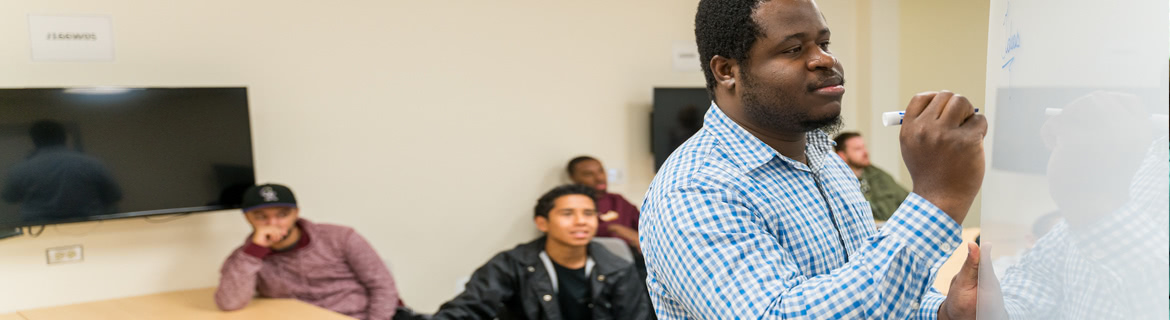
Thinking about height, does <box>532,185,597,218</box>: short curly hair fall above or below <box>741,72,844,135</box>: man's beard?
below

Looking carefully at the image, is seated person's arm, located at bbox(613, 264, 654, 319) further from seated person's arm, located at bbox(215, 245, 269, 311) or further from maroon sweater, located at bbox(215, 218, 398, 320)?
seated person's arm, located at bbox(215, 245, 269, 311)

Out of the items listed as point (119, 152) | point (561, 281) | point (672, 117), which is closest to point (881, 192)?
point (672, 117)

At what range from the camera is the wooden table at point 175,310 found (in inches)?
132

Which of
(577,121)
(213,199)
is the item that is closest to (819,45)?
(213,199)

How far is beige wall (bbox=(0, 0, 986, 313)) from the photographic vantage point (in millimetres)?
3740

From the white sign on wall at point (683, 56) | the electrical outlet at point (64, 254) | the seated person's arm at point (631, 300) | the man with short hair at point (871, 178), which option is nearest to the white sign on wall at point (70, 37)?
the electrical outlet at point (64, 254)

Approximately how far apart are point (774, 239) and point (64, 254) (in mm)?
3547

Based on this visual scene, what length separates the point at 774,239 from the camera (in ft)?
3.22

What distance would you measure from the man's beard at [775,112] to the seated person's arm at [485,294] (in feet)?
7.71

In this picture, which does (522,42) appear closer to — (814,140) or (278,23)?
(278,23)

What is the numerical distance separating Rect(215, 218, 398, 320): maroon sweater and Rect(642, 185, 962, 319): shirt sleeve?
9.60 ft

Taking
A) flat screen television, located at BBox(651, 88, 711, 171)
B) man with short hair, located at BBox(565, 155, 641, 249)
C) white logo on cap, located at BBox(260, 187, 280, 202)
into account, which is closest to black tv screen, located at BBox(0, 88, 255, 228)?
white logo on cap, located at BBox(260, 187, 280, 202)

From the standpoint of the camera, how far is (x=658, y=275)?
106cm

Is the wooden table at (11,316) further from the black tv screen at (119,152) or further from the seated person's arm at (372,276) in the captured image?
the seated person's arm at (372,276)
